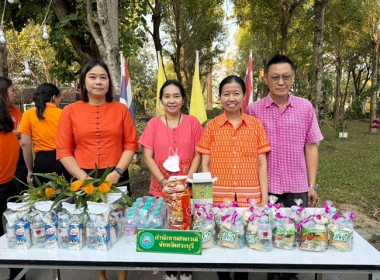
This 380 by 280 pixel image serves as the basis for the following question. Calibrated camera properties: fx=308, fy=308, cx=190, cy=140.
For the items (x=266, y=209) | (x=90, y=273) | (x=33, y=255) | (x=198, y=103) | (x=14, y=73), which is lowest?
(x=90, y=273)

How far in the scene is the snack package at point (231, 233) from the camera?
178cm

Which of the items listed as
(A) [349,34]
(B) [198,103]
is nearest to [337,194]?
(B) [198,103]

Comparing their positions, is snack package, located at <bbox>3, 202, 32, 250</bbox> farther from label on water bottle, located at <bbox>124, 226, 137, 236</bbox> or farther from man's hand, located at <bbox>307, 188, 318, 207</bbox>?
man's hand, located at <bbox>307, 188, 318, 207</bbox>

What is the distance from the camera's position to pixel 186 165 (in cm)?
255

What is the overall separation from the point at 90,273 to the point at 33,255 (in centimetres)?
155

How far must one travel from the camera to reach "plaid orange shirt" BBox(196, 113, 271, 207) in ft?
7.67

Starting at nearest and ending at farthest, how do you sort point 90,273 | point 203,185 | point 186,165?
point 203,185 → point 186,165 → point 90,273

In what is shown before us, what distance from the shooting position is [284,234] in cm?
177

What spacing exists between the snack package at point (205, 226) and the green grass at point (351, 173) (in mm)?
4058

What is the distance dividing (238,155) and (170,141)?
572mm

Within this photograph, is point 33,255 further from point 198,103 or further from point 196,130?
point 198,103

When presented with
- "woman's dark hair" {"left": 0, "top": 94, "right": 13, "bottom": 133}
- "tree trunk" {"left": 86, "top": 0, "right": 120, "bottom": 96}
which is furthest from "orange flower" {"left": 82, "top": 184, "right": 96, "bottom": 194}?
"tree trunk" {"left": 86, "top": 0, "right": 120, "bottom": 96}

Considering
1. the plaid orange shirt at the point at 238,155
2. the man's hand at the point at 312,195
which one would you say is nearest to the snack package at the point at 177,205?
the plaid orange shirt at the point at 238,155

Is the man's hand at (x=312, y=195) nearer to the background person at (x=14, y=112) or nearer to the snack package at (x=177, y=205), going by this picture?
the snack package at (x=177, y=205)
